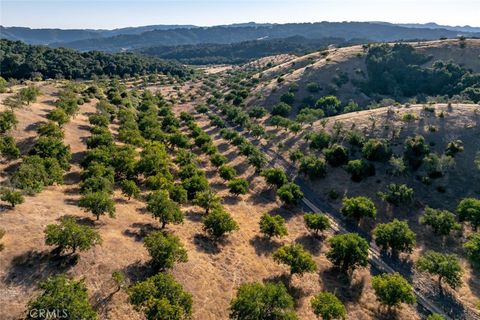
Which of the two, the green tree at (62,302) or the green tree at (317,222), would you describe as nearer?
the green tree at (62,302)

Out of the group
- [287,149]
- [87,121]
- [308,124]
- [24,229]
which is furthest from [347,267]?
[87,121]

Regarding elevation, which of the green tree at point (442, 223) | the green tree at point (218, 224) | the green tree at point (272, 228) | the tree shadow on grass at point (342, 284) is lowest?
the tree shadow on grass at point (342, 284)

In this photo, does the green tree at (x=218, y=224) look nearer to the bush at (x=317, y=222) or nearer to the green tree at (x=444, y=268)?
the bush at (x=317, y=222)

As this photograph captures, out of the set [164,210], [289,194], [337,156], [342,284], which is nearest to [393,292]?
[342,284]

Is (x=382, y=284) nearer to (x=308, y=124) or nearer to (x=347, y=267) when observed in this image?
(x=347, y=267)

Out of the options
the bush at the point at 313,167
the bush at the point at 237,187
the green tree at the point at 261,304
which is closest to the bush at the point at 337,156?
the bush at the point at 313,167

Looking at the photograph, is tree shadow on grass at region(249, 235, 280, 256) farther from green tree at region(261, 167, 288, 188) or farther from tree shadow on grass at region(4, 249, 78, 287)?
tree shadow on grass at region(4, 249, 78, 287)

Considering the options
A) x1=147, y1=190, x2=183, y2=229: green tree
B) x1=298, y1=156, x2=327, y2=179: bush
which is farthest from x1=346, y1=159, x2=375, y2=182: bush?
x1=147, y1=190, x2=183, y2=229: green tree
